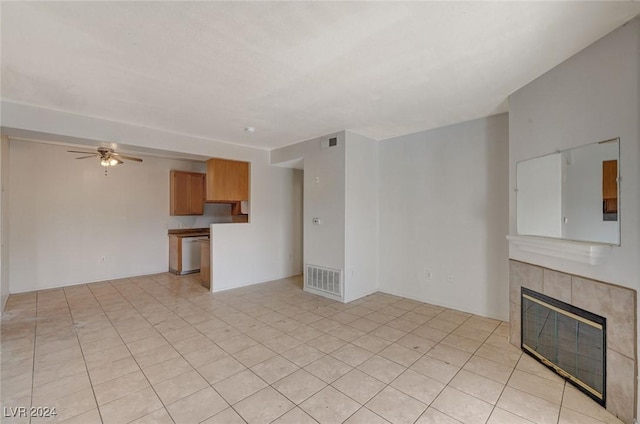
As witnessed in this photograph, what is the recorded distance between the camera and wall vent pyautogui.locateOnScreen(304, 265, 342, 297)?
433 cm

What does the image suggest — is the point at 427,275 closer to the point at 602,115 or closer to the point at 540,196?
the point at 540,196

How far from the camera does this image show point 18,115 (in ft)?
9.79

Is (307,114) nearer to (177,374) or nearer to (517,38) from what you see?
(517,38)

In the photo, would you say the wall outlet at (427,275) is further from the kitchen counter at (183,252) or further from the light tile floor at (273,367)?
the kitchen counter at (183,252)

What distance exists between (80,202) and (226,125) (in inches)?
149

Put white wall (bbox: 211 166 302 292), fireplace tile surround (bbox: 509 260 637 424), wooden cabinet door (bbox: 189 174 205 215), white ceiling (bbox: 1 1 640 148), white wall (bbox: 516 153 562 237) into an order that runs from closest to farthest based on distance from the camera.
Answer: white ceiling (bbox: 1 1 640 148) → fireplace tile surround (bbox: 509 260 637 424) → white wall (bbox: 516 153 562 237) → white wall (bbox: 211 166 302 292) → wooden cabinet door (bbox: 189 174 205 215)

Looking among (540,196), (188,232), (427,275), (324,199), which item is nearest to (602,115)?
(540,196)

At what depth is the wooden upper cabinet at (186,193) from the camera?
20.6ft

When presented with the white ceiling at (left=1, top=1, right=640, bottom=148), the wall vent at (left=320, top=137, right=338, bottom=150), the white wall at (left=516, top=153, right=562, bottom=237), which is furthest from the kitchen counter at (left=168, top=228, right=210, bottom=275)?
the white wall at (left=516, top=153, right=562, bottom=237)

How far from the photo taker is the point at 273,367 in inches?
97.6

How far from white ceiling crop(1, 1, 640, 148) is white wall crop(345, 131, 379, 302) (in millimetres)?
1084

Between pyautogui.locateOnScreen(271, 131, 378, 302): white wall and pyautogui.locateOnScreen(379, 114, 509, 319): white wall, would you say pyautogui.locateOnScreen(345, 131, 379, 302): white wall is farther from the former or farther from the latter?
pyautogui.locateOnScreen(379, 114, 509, 319): white wall

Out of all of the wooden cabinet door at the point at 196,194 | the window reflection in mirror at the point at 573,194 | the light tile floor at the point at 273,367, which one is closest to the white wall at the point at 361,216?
the light tile floor at the point at 273,367

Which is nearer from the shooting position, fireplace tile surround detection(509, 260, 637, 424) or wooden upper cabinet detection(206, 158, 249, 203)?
fireplace tile surround detection(509, 260, 637, 424)
